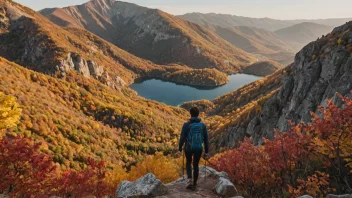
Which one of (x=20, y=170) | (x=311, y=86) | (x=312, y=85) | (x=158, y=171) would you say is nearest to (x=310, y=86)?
(x=311, y=86)

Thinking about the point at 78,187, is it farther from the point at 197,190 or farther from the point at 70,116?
the point at 70,116

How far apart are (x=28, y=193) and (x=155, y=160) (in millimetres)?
12696

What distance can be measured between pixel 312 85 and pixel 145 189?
93.2ft

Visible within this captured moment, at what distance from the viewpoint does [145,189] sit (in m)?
12.6

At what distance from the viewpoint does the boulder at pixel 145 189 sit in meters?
12.4

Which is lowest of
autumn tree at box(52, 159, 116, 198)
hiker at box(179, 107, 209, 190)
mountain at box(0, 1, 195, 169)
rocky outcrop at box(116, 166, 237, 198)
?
mountain at box(0, 1, 195, 169)

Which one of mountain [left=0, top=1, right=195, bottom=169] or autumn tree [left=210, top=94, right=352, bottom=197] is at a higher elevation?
autumn tree [left=210, top=94, right=352, bottom=197]

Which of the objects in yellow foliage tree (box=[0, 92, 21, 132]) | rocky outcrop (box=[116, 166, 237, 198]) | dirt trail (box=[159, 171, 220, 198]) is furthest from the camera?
yellow foliage tree (box=[0, 92, 21, 132])

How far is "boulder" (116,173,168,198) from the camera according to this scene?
12375mm

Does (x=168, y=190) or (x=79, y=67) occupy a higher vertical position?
(x=168, y=190)

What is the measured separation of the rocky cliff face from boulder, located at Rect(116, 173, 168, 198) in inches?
731

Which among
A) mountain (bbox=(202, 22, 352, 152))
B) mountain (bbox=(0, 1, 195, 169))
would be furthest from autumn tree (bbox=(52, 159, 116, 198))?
mountain (bbox=(0, 1, 195, 169))

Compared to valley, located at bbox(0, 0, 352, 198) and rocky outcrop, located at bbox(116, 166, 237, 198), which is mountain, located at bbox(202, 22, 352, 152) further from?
rocky outcrop, located at bbox(116, 166, 237, 198)

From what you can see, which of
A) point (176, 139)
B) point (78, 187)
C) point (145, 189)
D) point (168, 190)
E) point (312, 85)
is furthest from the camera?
point (176, 139)
